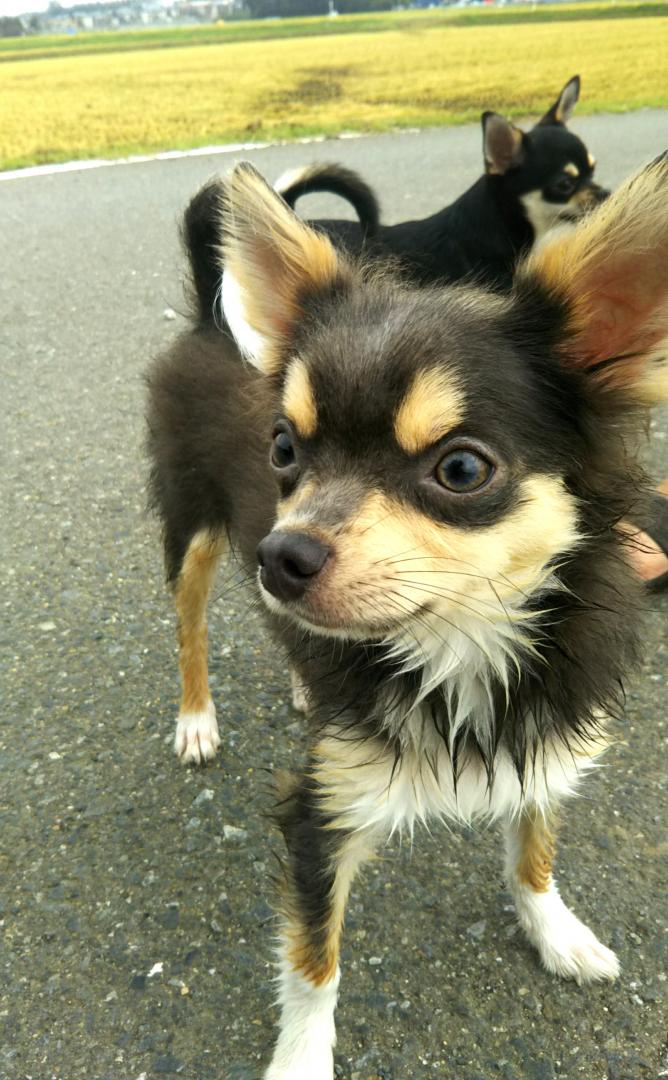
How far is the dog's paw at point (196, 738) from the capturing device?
292cm

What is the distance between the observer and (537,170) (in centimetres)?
573

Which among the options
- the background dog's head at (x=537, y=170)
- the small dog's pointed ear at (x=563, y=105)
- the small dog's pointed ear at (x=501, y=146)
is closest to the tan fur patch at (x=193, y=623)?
the background dog's head at (x=537, y=170)

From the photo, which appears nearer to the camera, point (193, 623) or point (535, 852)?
point (535, 852)

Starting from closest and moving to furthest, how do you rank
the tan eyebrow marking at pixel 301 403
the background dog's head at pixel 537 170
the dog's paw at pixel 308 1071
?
the tan eyebrow marking at pixel 301 403 < the dog's paw at pixel 308 1071 < the background dog's head at pixel 537 170

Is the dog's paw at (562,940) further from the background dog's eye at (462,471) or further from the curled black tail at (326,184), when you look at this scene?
the curled black tail at (326,184)

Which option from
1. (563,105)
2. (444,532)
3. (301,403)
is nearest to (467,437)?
(444,532)

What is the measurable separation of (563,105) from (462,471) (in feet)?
19.8

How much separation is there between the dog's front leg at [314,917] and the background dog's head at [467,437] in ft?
1.52

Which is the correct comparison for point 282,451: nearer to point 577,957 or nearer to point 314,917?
point 314,917

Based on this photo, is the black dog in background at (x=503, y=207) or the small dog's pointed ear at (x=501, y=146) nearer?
the black dog in background at (x=503, y=207)

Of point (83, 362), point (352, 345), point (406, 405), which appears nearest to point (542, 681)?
point (406, 405)

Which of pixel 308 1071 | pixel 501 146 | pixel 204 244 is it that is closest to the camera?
pixel 308 1071

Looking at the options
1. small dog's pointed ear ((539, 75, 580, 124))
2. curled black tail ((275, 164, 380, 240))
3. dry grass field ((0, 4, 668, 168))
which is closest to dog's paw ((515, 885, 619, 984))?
curled black tail ((275, 164, 380, 240))

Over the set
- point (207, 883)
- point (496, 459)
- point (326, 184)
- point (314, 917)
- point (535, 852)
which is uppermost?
point (326, 184)
